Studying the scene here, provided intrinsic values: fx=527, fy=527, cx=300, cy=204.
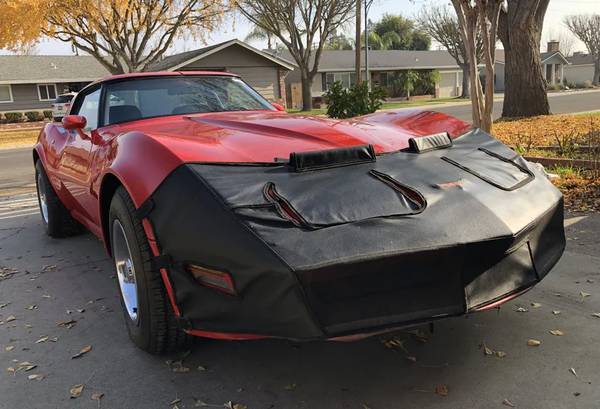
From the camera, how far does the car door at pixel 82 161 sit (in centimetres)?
371

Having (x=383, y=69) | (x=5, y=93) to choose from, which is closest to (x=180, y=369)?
(x=5, y=93)

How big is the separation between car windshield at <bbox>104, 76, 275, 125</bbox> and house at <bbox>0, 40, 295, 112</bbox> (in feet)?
83.7

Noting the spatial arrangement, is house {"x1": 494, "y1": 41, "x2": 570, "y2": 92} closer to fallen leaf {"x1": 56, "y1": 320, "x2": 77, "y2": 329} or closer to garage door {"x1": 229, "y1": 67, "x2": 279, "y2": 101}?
garage door {"x1": 229, "y1": 67, "x2": 279, "y2": 101}

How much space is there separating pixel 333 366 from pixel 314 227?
3.02ft

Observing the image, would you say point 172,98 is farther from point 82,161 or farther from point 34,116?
point 34,116

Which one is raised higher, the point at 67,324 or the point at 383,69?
the point at 383,69

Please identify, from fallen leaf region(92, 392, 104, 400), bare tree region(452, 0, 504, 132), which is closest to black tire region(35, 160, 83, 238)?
fallen leaf region(92, 392, 104, 400)

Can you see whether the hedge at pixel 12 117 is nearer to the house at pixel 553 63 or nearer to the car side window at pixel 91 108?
the car side window at pixel 91 108

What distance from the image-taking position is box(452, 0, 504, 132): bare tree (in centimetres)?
740

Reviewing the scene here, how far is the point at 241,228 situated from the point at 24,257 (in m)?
3.77

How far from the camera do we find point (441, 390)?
243 cm

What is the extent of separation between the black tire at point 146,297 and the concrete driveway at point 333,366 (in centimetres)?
13

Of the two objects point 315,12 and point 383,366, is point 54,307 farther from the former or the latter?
point 315,12

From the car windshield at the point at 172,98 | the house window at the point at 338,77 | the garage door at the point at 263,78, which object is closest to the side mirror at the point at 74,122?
the car windshield at the point at 172,98
